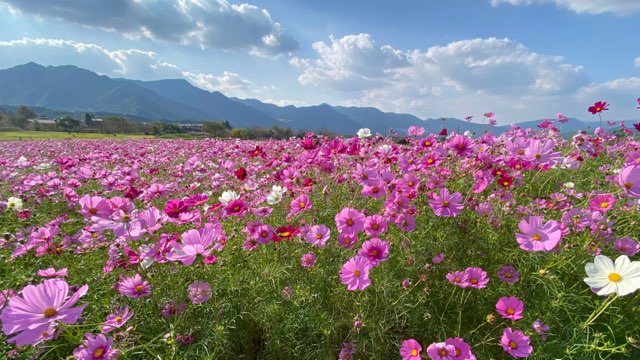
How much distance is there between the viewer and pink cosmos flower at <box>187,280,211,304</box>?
1502 millimetres

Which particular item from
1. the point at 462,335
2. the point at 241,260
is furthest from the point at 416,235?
A: the point at 241,260

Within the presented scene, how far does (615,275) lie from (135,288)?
175 centimetres

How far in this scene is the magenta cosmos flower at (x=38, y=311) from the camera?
3.15ft

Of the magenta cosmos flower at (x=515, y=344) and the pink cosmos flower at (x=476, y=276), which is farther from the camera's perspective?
the pink cosmos flower at (x=476, y=276)

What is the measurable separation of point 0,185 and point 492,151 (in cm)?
496

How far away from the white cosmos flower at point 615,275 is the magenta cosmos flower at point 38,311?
1593 mm

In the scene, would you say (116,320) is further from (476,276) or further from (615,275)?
(615,275)

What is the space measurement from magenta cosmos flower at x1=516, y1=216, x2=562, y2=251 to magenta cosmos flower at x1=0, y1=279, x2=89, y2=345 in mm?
1585

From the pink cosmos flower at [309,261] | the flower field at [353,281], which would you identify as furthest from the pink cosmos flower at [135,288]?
the pink cosmos flower at [309,261]

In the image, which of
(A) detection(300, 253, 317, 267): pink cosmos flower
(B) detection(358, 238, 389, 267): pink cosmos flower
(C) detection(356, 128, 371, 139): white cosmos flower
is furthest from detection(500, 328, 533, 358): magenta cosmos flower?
(C) detection(356, 128, 371, 139): white cosmos flower

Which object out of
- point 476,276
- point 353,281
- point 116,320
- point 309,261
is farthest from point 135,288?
point 476,276

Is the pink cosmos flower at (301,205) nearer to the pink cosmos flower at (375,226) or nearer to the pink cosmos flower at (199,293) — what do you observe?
the pink cosmos flower at (375,226)

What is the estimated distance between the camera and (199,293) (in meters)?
1.56

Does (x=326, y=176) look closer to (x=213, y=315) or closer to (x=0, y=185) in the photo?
(x=213, y=315)
